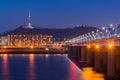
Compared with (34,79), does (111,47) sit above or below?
above

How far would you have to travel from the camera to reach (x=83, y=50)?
9106cm

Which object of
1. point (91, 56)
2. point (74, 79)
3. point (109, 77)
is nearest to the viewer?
point (109, 77)

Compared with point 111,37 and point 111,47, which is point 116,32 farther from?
point 111,47

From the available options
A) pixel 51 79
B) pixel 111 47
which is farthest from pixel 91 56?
pixel 111 47

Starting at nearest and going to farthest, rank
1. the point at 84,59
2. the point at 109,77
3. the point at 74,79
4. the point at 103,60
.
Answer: the point at 109,77
the point at 74,79
the point at 103,60
the point at 84,59

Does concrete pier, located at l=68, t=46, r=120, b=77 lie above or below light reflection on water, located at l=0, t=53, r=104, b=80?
above

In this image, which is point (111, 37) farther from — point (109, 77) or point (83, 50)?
point (83, 50)

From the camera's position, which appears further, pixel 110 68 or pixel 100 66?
pixel 100 66

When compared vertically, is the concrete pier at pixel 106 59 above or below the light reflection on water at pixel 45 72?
above

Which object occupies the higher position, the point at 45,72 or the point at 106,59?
the point at 106,59

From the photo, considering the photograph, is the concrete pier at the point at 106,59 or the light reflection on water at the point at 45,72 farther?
the light reflection on water at the point at 45,72

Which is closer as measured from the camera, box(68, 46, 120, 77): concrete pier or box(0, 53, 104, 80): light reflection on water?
box(68, 46, 120, 77): concrete pier

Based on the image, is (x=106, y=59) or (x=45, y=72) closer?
(x=106, y=59)

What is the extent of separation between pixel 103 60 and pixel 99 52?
152cm
